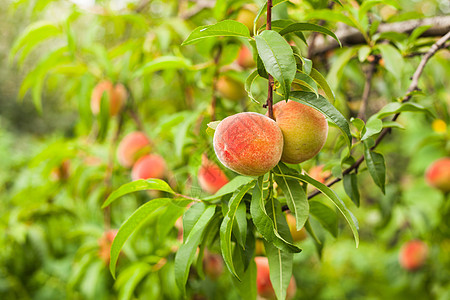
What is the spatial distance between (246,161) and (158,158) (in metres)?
0.73

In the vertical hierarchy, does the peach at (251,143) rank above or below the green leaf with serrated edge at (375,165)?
above

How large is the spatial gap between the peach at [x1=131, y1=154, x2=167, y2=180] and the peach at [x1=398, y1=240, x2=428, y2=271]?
0.98 m

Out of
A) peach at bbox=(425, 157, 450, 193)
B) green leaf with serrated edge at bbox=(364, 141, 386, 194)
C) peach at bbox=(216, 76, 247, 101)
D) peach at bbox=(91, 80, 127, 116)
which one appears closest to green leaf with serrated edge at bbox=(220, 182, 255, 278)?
green leaf with serrated edge at bbox=(364, 141, 386, 194)

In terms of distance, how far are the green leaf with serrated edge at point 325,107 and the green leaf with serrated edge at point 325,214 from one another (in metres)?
0.18

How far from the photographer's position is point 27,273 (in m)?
1.39

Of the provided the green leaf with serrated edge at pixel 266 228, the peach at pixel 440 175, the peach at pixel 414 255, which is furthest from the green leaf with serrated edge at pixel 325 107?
the peach at pixel 414 255

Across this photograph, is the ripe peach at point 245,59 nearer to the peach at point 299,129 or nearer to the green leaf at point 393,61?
the green leaf at point 393,61

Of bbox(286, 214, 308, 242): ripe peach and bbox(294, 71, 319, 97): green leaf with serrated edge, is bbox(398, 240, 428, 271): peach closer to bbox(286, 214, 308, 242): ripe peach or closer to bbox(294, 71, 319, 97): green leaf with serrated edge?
bbox(286, 214, 308, 242): ripe peach

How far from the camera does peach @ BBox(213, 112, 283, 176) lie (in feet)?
1.33

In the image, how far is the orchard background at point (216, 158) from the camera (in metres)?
0.45

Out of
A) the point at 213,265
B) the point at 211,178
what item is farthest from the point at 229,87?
the point at 213,265

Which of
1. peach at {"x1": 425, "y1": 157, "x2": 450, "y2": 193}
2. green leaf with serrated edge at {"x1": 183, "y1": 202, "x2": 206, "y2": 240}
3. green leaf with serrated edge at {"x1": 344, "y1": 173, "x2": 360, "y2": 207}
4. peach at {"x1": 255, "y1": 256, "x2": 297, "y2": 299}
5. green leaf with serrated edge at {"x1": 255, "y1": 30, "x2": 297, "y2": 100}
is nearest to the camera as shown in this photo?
green leaf with serrated edge at {"x1": 255, "y1": 30, "x2": 297, "y2": 100}

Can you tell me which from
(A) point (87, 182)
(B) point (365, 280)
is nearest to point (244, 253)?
(A) point (87, 182)

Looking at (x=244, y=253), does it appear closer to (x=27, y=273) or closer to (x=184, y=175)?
(x=184, y=175)
